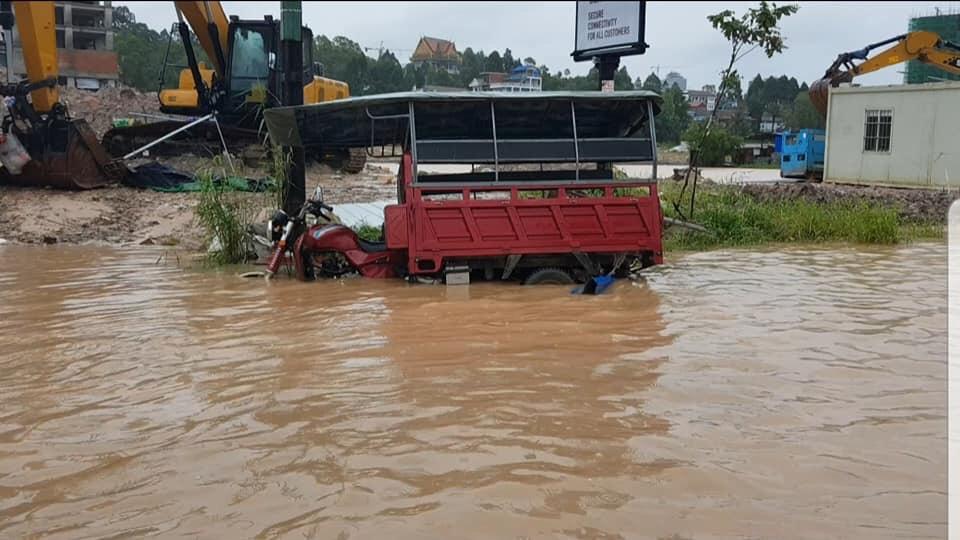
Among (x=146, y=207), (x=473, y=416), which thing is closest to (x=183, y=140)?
(x=146, y=207)

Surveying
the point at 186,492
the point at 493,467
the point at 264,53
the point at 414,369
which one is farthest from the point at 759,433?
the point at 264,53

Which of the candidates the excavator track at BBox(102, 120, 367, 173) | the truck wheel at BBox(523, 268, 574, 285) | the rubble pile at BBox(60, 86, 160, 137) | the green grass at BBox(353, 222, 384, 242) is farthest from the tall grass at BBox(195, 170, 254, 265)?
the rubble pile at BBox(60, 86, 160, 137)

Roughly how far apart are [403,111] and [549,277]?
246cm

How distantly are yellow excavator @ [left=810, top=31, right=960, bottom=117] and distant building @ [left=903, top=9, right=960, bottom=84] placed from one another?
1.72ft

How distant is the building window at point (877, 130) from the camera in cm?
1850

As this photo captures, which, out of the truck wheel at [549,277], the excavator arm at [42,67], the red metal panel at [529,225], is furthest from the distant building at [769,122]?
the truck wheel at [549,277]

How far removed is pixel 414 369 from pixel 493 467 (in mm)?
1836

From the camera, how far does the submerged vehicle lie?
8828mm

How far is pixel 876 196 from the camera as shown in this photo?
1633 cm

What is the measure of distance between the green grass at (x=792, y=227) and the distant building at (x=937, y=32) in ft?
29.2

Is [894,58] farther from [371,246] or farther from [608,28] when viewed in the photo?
[371,246]

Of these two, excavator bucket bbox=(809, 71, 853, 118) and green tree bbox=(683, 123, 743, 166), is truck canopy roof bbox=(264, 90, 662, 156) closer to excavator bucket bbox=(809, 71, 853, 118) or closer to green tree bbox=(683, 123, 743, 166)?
excavator bucket bbox=(809, 71, 853, 118)

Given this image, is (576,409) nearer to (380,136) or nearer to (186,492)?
(186,492)

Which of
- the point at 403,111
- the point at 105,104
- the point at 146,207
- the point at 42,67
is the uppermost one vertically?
the point at 105,104
